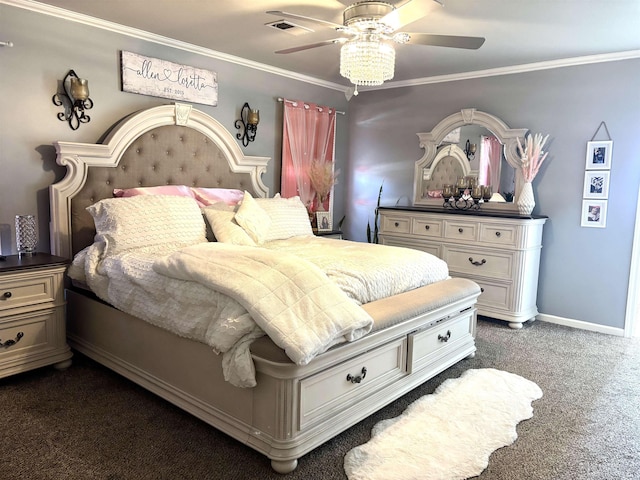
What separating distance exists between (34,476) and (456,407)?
1956 millimetres

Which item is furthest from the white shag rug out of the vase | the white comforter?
the vase

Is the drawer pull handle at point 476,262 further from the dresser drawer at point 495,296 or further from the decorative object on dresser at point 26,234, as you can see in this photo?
the decorative object on dresser at point 26,234

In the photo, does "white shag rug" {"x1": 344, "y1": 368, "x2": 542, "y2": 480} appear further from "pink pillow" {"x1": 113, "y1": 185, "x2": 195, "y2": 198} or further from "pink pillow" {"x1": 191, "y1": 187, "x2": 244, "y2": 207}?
"pink pillow" {"x1": 113, "y1": 185, "x2": 195, "y2": 198}

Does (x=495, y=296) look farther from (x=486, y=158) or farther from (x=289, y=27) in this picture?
(x=289, y=27)

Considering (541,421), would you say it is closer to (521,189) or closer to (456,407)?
(456,407)

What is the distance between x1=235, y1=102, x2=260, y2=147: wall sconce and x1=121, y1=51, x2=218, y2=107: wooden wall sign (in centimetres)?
30

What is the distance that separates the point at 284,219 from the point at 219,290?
1.68 meters

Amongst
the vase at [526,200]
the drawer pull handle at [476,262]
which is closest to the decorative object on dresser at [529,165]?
the vase at [526,200]

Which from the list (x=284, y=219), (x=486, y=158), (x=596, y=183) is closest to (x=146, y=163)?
(x=284, y=219)

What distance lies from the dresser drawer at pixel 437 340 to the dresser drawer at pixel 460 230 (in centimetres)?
116

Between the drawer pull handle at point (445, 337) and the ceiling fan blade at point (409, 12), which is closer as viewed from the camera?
the ceiling fan blade at point (409, 12)

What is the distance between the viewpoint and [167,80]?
3.69 meters

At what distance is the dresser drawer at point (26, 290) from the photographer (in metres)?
2.59

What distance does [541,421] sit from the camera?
2.44m
